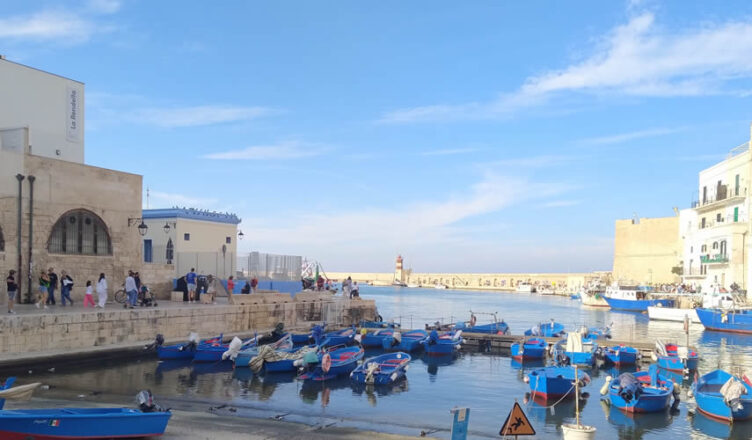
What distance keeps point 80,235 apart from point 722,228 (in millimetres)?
49438

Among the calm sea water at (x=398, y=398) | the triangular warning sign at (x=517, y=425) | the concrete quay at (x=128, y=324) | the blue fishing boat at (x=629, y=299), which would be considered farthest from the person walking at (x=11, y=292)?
the blue fishing boat at (x=629, y=299)

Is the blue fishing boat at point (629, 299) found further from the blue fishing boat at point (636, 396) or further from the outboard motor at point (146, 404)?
the outboard motor at point (146, 404)

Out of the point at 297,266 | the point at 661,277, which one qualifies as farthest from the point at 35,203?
the point at 661,277

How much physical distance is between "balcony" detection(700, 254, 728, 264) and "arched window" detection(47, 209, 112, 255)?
47.8 metres

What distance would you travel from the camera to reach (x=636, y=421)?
15.6 m

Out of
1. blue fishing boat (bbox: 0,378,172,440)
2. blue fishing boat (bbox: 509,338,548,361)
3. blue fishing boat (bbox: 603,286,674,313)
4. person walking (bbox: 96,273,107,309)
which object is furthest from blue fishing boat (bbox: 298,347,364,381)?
blue fishing boat (bbox: 603,286,674,313)

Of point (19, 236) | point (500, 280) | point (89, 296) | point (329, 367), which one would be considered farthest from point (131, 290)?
point (500, 280)

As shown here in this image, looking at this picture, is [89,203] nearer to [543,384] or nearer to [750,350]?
[543,384]

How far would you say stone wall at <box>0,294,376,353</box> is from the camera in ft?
60.7

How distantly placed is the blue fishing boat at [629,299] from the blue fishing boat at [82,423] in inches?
2479

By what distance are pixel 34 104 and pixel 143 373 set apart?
14.0m

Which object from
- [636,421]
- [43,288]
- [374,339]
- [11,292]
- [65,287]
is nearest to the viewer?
[636,421]

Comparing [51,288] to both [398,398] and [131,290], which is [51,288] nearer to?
[131,290]

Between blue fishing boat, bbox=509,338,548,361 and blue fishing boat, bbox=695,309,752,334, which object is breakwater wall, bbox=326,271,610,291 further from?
blue fishing boat, bbox=509,338,548,361
